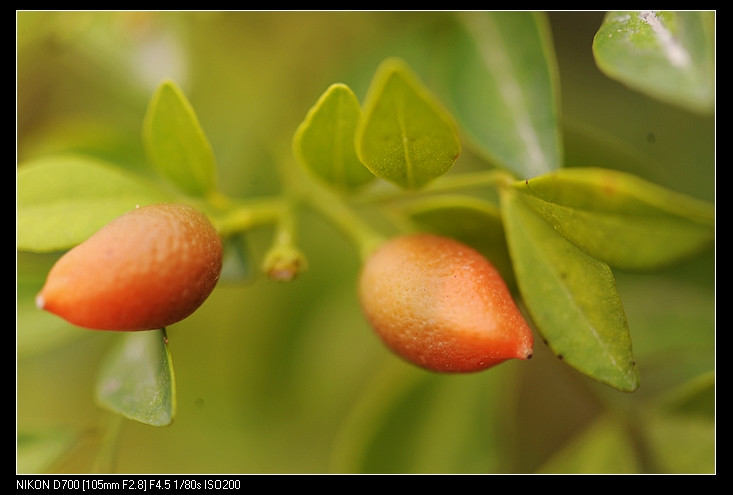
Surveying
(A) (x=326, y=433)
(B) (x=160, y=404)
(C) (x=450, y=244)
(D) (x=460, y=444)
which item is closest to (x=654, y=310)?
(D) (x=460, y=444)

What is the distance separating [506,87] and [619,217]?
1.09ft

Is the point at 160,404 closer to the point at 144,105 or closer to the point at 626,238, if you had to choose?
the point at 626,238

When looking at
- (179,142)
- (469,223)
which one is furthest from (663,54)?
(179,142)

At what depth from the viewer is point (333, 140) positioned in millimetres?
894

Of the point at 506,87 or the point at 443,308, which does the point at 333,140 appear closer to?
the point at 443,308

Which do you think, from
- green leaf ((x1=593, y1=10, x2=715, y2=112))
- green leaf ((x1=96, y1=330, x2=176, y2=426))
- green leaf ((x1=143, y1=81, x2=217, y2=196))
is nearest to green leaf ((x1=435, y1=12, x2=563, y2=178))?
green leaf ((x1=593, y1=10, x2=715, y2=112))

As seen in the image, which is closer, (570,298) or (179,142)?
(570,298)

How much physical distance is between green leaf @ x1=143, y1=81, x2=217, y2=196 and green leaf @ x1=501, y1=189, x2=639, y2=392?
0.42 m

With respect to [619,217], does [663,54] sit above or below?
above

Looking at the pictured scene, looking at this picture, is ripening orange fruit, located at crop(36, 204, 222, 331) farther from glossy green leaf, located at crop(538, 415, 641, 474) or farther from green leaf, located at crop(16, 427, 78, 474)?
glossy green leaf, located at crop(538, 415, 641, 474)

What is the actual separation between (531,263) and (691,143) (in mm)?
619

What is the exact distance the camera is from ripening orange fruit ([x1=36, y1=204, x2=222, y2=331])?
0.71 meters

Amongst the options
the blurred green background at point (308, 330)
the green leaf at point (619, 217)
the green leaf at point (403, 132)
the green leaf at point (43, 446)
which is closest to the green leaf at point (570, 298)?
the green leaf at point (619, 217)

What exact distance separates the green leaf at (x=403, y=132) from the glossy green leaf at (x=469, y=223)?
3.4 inches
